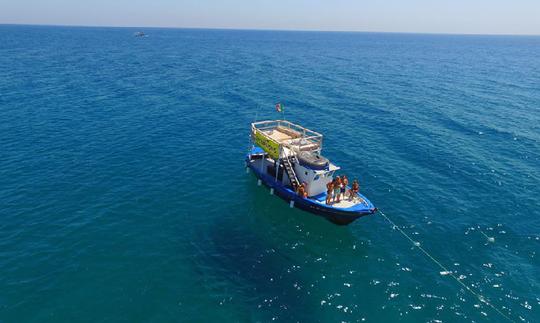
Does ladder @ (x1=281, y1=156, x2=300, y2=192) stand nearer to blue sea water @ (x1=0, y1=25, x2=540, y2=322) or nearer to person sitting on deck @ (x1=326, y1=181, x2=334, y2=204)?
blue sea water @ (x1=0, y1=25, x2=540, y2=322)

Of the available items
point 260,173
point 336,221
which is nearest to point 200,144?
point 260,173

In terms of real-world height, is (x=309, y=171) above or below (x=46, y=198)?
above

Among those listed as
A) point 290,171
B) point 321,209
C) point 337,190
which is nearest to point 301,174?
point 290,171

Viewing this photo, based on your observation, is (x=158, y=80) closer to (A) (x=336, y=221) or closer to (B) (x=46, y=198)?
(B) (x=46, y=198)

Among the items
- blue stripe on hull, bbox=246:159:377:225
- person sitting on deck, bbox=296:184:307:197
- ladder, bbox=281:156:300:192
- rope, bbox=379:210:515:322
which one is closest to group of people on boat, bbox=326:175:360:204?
blue stripe on hull, bbox=246:159:377:225

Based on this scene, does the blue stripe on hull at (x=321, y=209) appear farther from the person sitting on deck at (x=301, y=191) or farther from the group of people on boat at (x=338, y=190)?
the group of people on boat at (x=338, y=190)

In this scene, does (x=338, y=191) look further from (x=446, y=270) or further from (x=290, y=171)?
(x=446, y=270)
